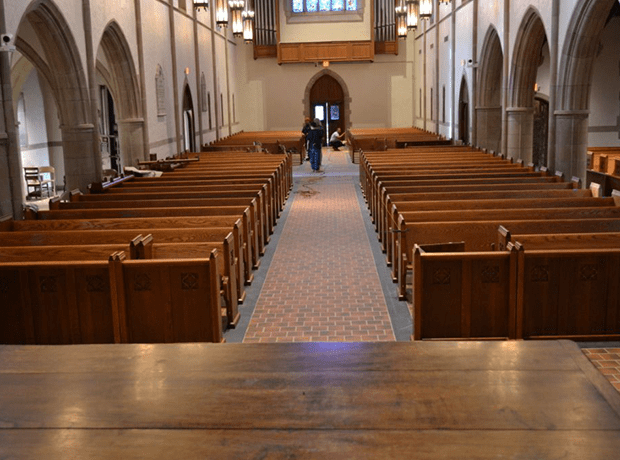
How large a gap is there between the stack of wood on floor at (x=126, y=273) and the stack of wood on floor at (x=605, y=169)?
29.9ft

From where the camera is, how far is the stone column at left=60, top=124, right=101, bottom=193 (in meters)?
11.0

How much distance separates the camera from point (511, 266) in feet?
16.1

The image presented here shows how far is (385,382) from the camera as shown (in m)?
1.91

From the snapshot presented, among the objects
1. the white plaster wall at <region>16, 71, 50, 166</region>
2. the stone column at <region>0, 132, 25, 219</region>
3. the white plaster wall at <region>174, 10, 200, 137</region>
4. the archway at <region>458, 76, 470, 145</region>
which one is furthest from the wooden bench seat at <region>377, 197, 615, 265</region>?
the white plaster wall at <region>16, 71, 50, 166</region>

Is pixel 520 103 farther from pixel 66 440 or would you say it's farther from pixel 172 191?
pixel 66 440

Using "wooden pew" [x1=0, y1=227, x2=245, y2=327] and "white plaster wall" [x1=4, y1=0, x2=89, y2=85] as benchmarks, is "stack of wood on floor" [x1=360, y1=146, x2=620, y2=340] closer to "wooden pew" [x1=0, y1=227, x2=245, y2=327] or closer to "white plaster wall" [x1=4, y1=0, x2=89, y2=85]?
"wooden pew" [x1=0, y1=227, x2=245, y2=327]

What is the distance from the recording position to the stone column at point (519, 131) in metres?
13.9

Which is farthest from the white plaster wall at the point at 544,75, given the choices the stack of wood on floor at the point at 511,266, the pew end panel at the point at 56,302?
the pew end panel at the point at 56,302

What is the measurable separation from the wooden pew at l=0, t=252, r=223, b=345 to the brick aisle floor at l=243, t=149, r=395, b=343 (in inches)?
29.6

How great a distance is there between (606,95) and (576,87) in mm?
6729

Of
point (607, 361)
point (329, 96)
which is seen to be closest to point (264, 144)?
point (329, 96)

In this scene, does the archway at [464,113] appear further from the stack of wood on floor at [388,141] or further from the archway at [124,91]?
the archway at [124,91]

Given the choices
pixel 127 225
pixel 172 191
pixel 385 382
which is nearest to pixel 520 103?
pixel 172 191

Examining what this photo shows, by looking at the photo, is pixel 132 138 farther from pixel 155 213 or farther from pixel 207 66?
pixel 207 66
